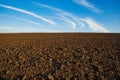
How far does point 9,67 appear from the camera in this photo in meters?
9.51

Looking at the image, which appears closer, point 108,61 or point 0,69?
point 0,69

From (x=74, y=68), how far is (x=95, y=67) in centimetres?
136

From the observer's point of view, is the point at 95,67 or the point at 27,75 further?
the point at 95,67

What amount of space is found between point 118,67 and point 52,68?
12.9ft

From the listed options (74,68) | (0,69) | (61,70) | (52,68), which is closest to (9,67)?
(0,69)

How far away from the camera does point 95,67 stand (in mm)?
9438

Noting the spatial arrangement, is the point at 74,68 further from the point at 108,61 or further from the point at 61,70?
the point at 108,61

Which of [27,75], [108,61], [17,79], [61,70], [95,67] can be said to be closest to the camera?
[17,79]

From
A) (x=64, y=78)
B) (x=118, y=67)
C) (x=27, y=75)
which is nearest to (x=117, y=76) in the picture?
(x=118, y=67)

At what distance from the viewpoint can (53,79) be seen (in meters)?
7.68

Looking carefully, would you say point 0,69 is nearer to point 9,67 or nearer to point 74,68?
point 9,67

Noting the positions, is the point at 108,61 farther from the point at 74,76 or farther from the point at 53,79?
the point at 53,79

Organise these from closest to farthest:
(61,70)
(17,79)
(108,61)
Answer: (17,79)
(61,70)
(108,61)

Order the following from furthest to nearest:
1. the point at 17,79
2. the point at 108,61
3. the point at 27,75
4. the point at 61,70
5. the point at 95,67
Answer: the point at 108,61 → the point at 95,67 → the point at 61,70 → the point at 27,75 → the point at 17,79
